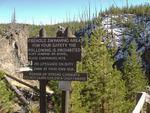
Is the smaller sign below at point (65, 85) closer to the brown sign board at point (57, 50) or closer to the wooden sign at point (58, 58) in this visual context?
the wooden sign at point (58, 58)

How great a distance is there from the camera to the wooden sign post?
1054 cm

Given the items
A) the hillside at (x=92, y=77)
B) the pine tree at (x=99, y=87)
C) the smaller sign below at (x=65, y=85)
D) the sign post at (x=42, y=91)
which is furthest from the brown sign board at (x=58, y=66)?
the pine tree at (x=99, y=87)

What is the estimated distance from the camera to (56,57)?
34.6ft

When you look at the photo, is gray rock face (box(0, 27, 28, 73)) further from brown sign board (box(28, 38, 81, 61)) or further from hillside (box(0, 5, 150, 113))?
brown sign board (box(28, 38, 81, 61))

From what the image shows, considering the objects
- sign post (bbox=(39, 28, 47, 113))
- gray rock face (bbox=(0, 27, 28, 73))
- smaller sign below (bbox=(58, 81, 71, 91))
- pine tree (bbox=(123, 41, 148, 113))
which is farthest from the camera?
pine tree (bbox=(123, 41, 148, 113))

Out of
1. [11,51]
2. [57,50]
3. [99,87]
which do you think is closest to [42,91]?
[57,50]

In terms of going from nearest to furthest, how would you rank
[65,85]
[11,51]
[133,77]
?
1. [65,85]
2. [11,51]
3. [133,77]

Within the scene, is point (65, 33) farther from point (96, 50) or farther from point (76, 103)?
point (96, 50)

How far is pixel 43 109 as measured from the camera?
11.7 m

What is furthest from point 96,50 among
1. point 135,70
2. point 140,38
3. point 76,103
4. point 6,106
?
point 140,38

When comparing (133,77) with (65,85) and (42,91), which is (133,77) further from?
(65,85)

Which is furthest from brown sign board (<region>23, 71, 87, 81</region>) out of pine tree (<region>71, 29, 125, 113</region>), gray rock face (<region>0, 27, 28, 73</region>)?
pine tree (<region>71, 29, 125, 113</region>)

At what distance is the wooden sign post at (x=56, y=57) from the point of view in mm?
10539

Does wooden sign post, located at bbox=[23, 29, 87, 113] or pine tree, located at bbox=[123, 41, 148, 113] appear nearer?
wooden sign post, located at bbox=[23, 29, 87, 113]
